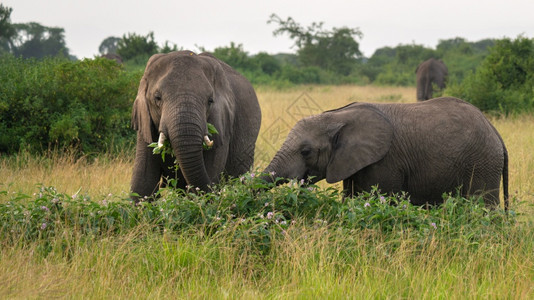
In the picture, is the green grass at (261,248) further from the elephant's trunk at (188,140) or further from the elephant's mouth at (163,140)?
the elephant's mouth at (163,140)

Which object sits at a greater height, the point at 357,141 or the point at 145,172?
the point at 357,141

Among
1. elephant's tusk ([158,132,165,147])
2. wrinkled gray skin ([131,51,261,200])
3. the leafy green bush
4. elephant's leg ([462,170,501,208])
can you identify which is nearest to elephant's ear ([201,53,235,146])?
wrinkled gray skin ([131,51,261,200])

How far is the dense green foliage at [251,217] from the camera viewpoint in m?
4.82

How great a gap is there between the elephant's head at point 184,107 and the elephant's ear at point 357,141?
0.97 meters

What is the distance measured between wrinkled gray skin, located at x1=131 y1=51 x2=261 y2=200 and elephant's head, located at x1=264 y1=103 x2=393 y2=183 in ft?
1.84

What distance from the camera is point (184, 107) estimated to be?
516 centimetres

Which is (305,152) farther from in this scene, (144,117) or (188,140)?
(144,117)

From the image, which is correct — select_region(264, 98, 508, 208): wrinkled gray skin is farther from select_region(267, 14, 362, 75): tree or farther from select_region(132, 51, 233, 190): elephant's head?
select_region(267, 14, 362, 75): tree

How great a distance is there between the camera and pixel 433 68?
20.1 meters

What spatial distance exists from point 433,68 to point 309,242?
16.4m

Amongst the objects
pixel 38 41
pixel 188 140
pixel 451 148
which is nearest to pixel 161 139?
pixel 188 140

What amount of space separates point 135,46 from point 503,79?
15.2 m

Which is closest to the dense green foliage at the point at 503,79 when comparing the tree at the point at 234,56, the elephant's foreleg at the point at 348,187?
the elephant's foreleg at the point at 348,187

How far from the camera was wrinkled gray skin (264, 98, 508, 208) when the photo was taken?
577cm
